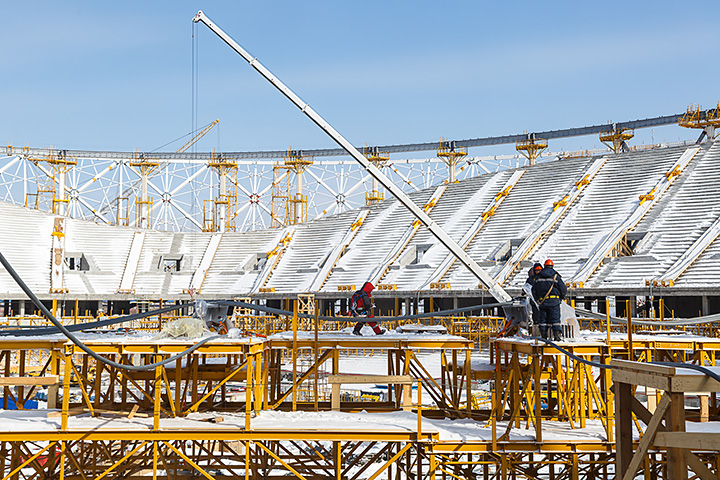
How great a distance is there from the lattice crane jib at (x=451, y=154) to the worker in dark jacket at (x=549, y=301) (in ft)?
167

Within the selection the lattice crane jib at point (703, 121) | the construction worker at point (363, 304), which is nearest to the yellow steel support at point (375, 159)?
the lattice crane jib at point (703, 121)

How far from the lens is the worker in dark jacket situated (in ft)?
50.0

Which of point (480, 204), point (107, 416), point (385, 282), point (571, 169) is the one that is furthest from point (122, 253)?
point (107, 416)

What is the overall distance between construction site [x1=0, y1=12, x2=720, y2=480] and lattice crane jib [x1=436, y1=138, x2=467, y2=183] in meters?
0.21

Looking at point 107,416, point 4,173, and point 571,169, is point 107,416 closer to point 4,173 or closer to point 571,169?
point 571,169

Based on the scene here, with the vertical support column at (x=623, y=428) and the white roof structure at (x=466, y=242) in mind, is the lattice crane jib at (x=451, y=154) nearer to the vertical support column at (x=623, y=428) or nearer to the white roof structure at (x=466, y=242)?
the white roof structure at (x=466, y=242)

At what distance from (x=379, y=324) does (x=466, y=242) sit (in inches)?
794

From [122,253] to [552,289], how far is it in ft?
155

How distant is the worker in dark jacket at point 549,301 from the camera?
600 inches

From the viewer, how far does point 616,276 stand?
128 ft

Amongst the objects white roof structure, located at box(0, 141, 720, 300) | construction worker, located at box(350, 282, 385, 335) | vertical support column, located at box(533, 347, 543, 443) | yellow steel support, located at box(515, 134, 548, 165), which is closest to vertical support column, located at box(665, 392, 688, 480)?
vertical support column, located at box(533, 347, 543, 443)

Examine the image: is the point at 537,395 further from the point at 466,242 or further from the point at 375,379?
the point at 466,242

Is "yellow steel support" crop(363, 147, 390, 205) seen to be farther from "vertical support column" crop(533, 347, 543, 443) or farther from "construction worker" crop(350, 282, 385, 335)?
"vertical support column" crop(533, 347, 543, 443)

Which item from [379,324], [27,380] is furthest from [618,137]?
[27,380]
